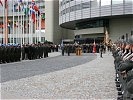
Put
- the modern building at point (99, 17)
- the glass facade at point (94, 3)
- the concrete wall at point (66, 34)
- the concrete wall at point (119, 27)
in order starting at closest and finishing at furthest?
the modern building at point (99, 17)
the glass facade at point (94, 3)
the concrete wall at point (119, 27)
the concrete wall at point (66, 34)

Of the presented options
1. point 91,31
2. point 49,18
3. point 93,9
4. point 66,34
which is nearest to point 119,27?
point 93,9

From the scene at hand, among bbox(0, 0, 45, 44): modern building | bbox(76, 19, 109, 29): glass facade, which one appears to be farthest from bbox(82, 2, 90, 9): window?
bbox(0, 0, 45, 44): modern building

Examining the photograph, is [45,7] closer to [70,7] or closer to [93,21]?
[70,7]

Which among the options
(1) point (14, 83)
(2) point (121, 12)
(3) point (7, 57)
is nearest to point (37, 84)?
(1) point (14, 83)

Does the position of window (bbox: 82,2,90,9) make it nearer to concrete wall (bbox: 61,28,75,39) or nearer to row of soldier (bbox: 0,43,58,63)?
concrete wall (bbox: 61,28,75,39)

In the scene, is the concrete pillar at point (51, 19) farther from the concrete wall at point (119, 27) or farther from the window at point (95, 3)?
the window at point (95, 3)

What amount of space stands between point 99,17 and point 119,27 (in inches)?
198

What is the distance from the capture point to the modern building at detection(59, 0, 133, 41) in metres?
71.3

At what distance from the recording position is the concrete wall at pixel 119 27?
7581 cm

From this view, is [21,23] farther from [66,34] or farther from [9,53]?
[66,34]

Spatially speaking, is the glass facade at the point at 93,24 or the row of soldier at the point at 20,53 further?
the glass facade at the point at 93,24

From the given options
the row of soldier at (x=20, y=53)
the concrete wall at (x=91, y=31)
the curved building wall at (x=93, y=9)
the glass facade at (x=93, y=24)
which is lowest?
the row of soldier at (x=20, y=53)

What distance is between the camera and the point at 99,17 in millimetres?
75938

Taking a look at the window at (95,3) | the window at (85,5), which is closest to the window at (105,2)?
the window at (95,3)
